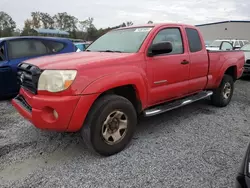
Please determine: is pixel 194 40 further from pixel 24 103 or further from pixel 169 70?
pixel 24 103

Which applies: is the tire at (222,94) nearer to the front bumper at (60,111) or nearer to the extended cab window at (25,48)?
the front bumper at (60,111)

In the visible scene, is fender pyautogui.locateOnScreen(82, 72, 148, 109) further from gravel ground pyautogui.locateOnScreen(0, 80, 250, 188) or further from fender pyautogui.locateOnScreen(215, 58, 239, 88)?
fender pyautogui.locateOnScreen(215, 58, 239, 88)

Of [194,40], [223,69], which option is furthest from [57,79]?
[223,69]

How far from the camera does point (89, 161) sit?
2.99 m

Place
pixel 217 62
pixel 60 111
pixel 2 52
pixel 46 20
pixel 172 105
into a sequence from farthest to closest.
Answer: pixel 46 20, pixel 2 52, pixel 217 62, pixel 172 105, pixel 60 111

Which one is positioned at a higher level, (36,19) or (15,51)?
(36,19)

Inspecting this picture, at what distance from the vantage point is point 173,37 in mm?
4070

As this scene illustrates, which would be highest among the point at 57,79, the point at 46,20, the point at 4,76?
the point at 46,20

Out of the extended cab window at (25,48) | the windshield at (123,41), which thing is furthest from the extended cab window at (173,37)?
the extended cab window at (25,48)

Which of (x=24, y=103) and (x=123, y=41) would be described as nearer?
(x=24, y=103)

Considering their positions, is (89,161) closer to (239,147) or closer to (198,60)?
(239,147)

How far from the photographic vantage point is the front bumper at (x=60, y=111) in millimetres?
2670

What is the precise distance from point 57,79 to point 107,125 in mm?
881

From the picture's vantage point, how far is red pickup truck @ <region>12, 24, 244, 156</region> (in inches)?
107
